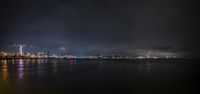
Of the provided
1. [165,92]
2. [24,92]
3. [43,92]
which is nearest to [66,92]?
[43,92]

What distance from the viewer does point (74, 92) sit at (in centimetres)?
2303

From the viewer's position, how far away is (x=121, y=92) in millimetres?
23312

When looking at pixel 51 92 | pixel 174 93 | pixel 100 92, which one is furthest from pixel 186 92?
pixel 51 92

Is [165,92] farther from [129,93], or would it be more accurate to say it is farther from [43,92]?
[43,92]

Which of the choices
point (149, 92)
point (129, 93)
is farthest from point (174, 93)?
point (129, 93)

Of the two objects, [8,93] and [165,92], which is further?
[165,92]

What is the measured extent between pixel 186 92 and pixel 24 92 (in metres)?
18.7

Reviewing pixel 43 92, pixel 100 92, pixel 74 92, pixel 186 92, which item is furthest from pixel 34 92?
pixel 186 92

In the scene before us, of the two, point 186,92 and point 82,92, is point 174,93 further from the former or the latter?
point 82,92

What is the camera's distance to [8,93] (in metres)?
22.3

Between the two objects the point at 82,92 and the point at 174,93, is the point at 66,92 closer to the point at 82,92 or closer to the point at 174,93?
the point at 82,92

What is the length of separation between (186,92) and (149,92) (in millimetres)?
4315

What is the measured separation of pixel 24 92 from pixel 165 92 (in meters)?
16.3

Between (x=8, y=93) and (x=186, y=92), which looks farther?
(x=186, y=92)
